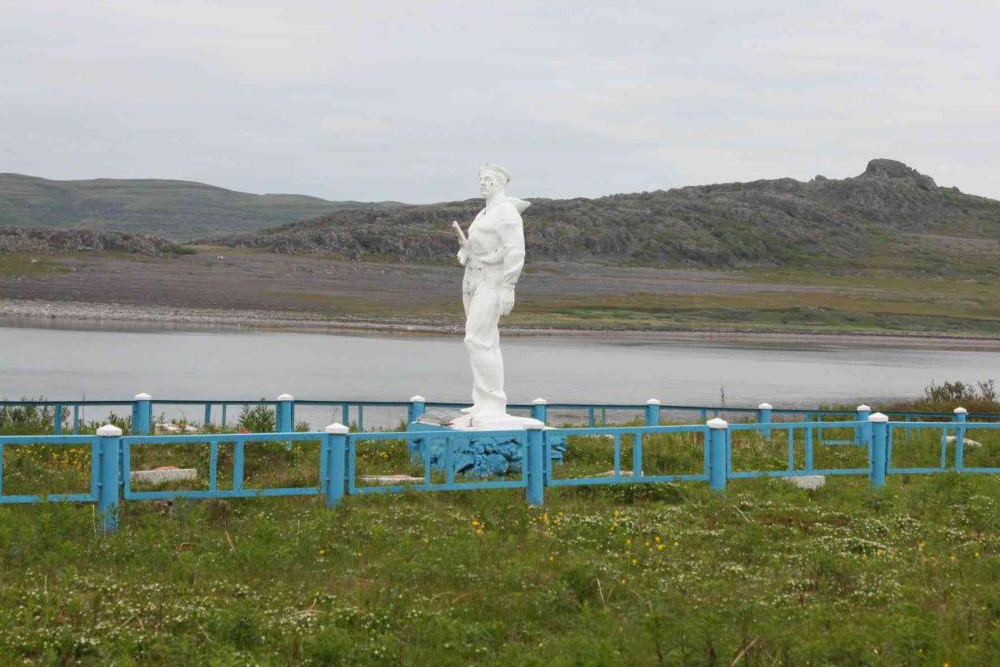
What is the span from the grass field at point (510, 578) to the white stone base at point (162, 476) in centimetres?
49

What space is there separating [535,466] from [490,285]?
3769 mm

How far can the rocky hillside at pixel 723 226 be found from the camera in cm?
11544

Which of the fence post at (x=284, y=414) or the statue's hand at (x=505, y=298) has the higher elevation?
the statue's hand at (x=505, y=298)

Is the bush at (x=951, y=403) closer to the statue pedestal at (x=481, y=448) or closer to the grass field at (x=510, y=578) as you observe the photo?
the grass field at (x=510, y=578)

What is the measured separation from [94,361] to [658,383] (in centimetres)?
1970

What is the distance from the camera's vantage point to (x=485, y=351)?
16906mm

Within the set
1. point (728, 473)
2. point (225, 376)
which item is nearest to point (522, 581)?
point (728, 473)

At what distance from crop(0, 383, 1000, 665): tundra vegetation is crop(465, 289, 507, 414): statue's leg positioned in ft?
8.56

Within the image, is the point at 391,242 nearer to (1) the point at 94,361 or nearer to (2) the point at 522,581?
(1) the point at 94,361

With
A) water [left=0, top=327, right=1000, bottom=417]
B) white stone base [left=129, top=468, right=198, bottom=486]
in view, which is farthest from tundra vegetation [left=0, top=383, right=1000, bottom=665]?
water [left=0, top=327, right=1000, bottom=417]

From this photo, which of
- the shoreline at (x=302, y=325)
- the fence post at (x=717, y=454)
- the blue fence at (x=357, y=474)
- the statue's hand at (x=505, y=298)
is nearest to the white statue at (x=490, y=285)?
the statue's hand at (x=505, y=298)

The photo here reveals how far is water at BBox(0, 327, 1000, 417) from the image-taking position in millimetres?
37531

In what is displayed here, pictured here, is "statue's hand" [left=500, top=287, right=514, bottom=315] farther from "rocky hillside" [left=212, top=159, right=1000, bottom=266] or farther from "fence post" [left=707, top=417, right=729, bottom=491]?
"rocky hillside" [left=212, top=159, right=1000, bottom=266]

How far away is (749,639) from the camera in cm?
936
